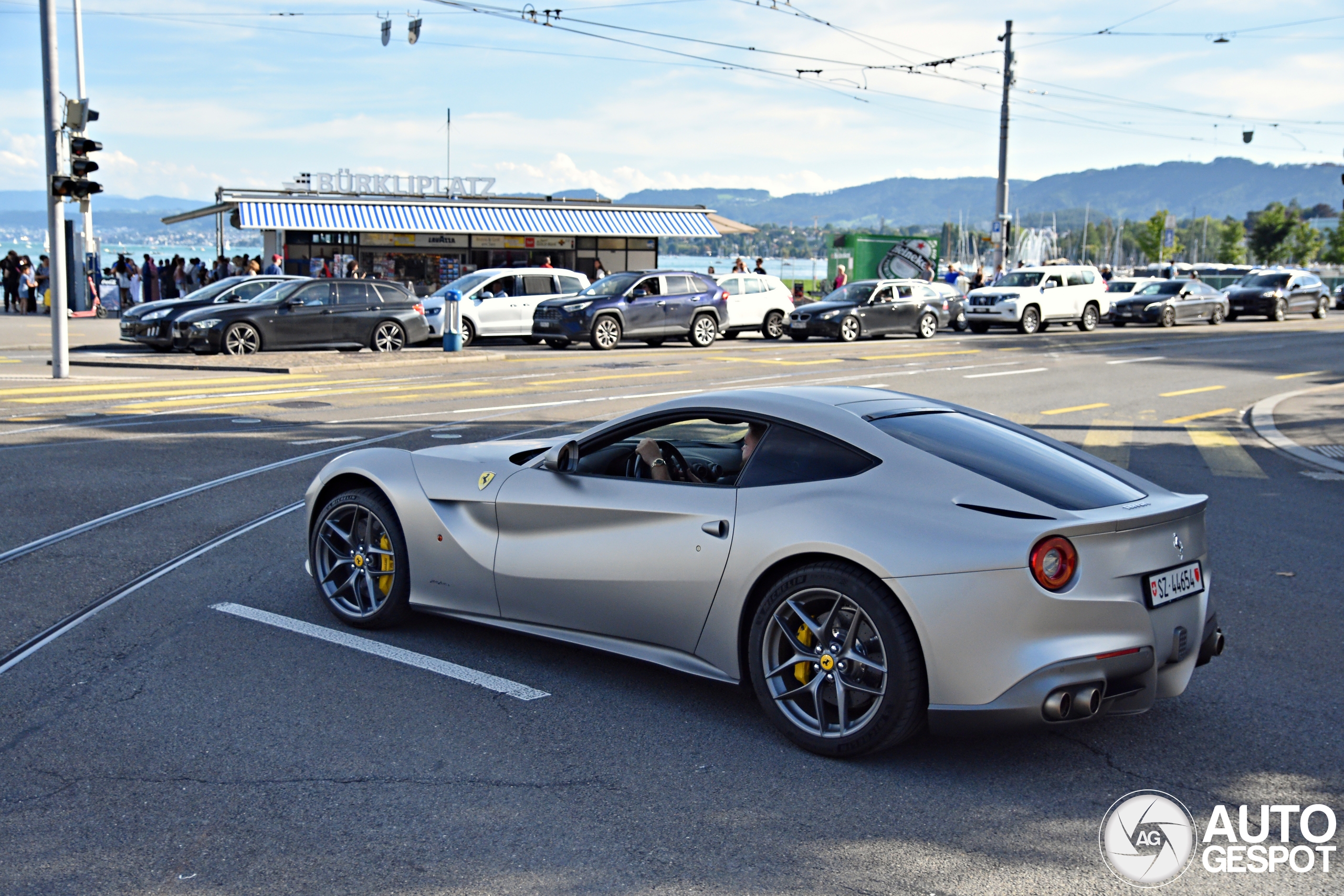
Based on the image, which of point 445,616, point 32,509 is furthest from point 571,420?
point 445,616

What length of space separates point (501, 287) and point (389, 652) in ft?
74.6

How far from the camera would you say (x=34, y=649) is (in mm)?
5332

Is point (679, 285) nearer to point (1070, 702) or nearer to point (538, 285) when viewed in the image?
point (538, 285)

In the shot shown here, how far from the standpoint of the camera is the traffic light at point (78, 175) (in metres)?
17.7

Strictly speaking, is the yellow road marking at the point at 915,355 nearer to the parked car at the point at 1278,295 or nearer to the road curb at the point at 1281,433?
the road curb at the point at 1281,433

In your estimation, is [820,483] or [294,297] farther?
[294,297]

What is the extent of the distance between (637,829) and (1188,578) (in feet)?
7.28

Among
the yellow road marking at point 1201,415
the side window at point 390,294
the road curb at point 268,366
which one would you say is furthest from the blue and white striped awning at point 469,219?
the yellow road marking at point 1201,415

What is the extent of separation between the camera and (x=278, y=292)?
→ 22.7 m

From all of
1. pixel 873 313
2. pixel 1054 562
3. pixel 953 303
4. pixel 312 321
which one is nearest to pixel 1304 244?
pixel 953 303

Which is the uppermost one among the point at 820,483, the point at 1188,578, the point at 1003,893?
the point at 820,483

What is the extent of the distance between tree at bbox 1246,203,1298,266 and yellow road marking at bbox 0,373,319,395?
357 ft

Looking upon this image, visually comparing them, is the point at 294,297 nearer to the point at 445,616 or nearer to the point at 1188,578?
the point at 445,616

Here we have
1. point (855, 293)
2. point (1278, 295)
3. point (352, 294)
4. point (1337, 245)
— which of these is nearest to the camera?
point (352, 294)
